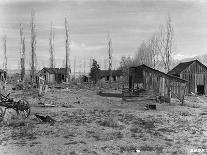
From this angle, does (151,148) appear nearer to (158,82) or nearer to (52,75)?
(158,82)

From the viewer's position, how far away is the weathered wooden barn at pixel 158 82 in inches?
1405

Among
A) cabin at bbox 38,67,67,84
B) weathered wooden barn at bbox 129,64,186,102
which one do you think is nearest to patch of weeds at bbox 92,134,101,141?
weathered wooden barn at bbox 129,64,186,102

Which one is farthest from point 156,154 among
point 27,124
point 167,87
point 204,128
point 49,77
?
point 49,77

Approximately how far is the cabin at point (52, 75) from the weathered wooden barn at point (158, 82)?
148ft

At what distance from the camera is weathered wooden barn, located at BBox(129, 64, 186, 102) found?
117 feet

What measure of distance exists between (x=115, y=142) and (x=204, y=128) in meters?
6.79

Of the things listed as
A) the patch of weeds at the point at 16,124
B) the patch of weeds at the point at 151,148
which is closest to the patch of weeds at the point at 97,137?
the patch of weeds at the point at 151,148

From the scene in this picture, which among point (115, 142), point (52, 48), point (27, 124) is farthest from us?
point (52, 48)

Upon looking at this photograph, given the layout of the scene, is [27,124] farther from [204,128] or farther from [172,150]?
[204,128]

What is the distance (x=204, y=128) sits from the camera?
19047 millimetres

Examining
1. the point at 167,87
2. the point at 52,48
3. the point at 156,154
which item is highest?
the point at 52,48

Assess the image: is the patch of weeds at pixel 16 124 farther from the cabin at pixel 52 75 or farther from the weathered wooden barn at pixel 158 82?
the cabin at pixel 52 75

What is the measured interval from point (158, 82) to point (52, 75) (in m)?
51.0

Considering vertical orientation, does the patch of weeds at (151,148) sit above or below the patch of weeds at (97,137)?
below
